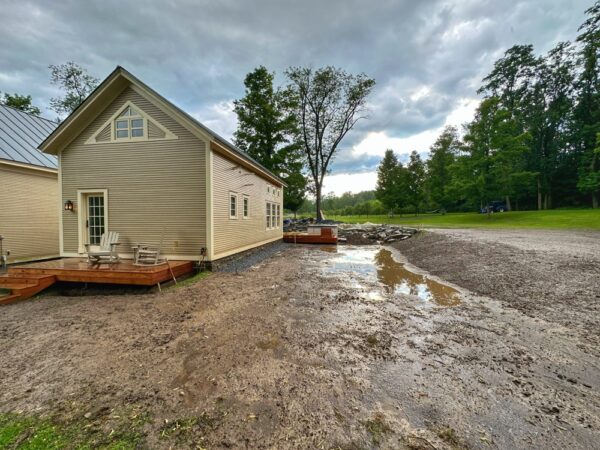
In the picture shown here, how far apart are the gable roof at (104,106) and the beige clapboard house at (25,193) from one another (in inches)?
91.5

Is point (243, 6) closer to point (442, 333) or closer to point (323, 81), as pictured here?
point (442, 333)

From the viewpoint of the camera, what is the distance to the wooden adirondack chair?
6.36 metres

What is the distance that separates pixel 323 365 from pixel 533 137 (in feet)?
133

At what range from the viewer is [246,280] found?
6871mm

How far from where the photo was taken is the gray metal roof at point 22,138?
8.80 metres

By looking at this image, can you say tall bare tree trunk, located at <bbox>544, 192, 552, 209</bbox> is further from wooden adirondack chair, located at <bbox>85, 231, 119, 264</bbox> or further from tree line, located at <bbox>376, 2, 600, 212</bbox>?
wooden adirondack chair, located at <bbox>85, 231, 119, 264</bbox>

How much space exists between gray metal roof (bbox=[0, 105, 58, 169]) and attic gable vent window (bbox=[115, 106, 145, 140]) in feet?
14.4

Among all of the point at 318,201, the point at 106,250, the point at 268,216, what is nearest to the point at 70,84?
the point at 268,216

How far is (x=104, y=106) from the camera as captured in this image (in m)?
7.65

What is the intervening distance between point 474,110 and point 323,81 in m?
17.1

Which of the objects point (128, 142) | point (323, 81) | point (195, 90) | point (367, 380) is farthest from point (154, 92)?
point (323, 81)

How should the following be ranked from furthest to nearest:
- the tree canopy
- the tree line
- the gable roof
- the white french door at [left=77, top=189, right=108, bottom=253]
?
the tree line → the tree canopy → the white french door at [left=77, top=189, right=108, bottom=253] → the gable roof

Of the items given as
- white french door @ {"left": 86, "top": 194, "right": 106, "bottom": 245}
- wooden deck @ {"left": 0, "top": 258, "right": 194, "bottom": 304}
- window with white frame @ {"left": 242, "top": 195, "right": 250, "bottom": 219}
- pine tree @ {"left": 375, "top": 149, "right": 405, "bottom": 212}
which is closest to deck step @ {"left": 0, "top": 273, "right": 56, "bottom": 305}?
wooden deck @ {"left": 0, "top": 258, "right": 194, "bottom": 304}

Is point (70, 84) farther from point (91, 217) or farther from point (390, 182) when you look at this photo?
point (390, 182)
